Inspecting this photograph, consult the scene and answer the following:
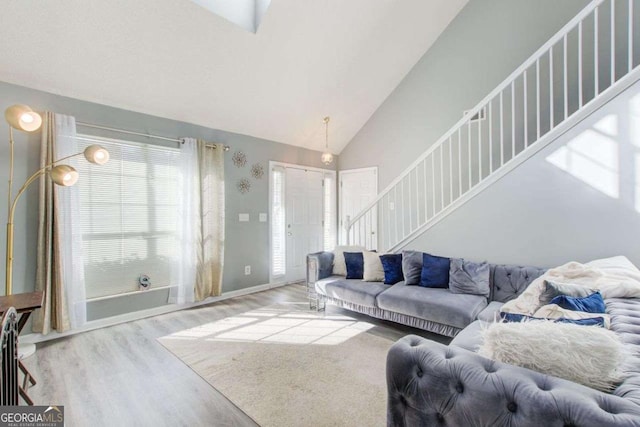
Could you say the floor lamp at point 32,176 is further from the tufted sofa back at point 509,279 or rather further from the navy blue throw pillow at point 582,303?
the tufted sofa back at point 509,279

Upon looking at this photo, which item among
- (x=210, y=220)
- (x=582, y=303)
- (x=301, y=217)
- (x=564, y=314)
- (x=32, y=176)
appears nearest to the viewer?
(x=564, y=314)

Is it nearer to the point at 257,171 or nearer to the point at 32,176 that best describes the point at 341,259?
the point at 257,171

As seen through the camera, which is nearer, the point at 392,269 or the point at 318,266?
the point at 392,269

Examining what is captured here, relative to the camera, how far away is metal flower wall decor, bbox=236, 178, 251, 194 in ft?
15.7

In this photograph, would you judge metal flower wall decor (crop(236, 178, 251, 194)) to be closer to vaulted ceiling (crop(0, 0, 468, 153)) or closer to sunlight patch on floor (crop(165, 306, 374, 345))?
vaulted ceiling (crop(0, 0, 468, 153))

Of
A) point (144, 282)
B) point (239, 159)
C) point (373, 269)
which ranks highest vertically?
point (239, 159)

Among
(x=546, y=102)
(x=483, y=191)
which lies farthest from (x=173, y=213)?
(x=546, y=102)

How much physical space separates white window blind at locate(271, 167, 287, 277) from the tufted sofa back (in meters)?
3.37

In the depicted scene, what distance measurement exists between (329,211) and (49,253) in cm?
439

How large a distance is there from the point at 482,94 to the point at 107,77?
4.88 metres

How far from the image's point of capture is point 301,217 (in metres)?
5.71

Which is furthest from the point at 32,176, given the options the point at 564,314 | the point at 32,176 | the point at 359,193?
the point at 359,193

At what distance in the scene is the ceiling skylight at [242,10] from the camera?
3170mm

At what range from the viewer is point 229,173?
Result: 15.3 ft
